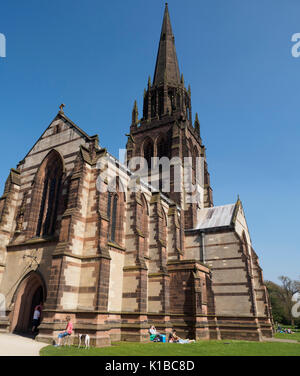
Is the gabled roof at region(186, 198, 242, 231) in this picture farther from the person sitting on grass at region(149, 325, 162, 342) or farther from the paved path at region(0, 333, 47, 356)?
the paved path at region(0, 333, 47, 356)

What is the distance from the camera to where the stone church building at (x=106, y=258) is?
52.5 feet

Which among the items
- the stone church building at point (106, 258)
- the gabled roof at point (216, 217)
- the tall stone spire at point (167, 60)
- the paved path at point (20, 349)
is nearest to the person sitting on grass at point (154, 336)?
the stone church building at point (106, 258)

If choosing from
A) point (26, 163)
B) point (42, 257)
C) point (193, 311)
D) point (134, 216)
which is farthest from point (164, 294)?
point (26, 163)

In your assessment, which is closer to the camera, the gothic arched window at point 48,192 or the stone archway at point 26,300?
the stone archway at point 26,300


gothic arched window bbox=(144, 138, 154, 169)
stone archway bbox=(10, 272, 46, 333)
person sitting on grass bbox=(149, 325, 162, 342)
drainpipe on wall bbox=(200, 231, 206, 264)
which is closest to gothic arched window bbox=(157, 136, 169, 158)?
gothic arched window bbox=(144, 138, 154, 169)

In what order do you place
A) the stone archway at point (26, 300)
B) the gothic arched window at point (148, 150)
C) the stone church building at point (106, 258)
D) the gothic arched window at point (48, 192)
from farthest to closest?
the gothic arched window at point (148, 150) < the gothic arched window at point (48, 192) < the stone archway at point (26, 300) < the stone church building at point (106, 258)

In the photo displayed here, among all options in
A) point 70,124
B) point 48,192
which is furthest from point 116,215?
point 70,124

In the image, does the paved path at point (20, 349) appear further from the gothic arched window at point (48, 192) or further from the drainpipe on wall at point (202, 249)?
the drainpipe on wall at point (202, 249)

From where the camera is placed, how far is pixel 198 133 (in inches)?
1721

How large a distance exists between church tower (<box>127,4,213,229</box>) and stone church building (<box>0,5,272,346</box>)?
7.89 metres

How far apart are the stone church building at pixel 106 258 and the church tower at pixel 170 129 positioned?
7.89 metres

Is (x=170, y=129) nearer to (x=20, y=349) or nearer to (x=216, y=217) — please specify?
(x=216, y=217)

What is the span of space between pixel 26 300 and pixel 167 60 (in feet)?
132

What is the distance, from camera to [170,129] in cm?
3844
